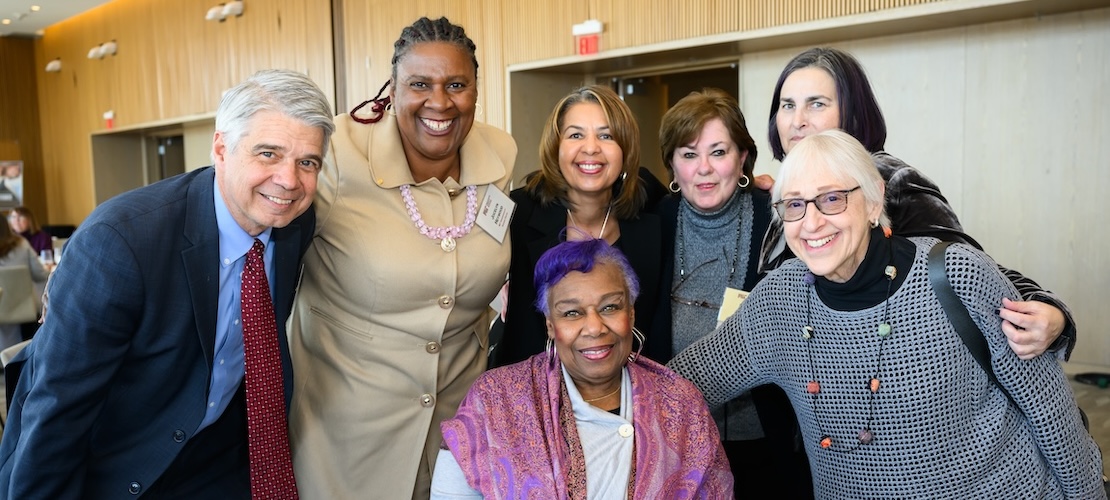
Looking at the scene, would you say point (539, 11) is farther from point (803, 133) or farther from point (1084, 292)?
point (803, 133)

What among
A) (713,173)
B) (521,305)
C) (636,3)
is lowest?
(521,305)

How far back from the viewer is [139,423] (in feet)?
5.71

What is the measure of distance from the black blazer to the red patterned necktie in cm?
78

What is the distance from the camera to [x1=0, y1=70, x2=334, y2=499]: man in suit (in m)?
1.56

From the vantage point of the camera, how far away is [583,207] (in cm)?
270

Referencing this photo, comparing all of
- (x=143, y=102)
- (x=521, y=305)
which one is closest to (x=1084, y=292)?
(x=521, y=305)

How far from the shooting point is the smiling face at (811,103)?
2.39 meters

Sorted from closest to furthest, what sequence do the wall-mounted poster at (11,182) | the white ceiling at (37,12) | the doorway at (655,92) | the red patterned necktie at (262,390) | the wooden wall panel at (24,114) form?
the red patterned necktie at (262,390), the doorway at (655,92), the white ceiling at (37,12), the wall-mounted poster at (11,182), the wooden wall panel at (24,114)

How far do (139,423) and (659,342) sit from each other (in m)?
1.45

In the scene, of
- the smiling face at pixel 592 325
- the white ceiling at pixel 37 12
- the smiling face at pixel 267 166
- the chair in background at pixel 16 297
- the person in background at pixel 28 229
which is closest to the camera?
the smiling face at pixel 267 166

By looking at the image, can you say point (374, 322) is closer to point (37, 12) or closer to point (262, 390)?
point (262, 390)

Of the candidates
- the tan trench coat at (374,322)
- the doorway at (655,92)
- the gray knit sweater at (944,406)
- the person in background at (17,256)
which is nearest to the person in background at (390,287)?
the tan trench coat at (374,322)

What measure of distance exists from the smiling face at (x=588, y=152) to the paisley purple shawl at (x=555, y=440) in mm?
772

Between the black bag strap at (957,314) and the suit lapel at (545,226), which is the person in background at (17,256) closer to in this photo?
the suit lapel at (545,226)
